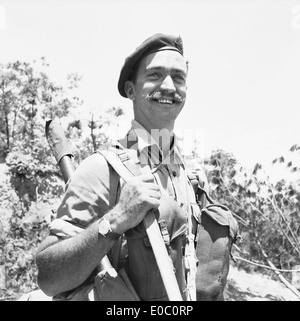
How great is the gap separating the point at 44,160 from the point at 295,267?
8.41m

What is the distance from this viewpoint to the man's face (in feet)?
5.92

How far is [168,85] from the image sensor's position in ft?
5.90

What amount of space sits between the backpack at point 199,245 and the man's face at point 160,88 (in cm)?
22

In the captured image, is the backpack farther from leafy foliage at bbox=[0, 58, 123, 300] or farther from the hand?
leafy foliage at bbox=[0, 58, 123, 300]

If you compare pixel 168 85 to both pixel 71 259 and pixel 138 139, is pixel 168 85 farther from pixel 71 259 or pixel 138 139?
pixel 71 259

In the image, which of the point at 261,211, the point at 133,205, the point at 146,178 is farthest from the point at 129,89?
the point at 261,211

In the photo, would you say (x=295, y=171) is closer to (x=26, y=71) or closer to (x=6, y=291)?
(x=6, y=291)

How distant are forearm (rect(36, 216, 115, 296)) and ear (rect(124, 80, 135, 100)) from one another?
0.74 metres

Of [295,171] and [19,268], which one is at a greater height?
[295,171]

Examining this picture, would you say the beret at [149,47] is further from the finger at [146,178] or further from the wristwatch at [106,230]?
the wristwatch at [106,230]

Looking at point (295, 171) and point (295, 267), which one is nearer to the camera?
point (295, 171)
